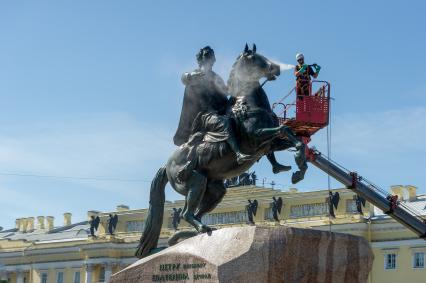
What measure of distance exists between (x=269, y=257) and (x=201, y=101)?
2.81 meters

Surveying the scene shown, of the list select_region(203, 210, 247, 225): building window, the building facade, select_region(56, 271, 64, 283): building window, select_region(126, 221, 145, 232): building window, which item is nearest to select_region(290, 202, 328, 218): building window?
the building facade

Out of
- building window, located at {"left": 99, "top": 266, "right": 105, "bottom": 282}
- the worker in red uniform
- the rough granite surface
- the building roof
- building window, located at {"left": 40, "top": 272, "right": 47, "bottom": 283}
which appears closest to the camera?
the rough granite surface

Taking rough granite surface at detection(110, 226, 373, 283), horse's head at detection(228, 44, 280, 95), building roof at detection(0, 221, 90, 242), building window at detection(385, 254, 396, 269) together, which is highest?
building roof at detection(0, 221, 90, 242)

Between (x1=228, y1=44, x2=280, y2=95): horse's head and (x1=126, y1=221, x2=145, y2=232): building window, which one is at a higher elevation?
(x1=126, y1=221, x2=145, y2=232): building window

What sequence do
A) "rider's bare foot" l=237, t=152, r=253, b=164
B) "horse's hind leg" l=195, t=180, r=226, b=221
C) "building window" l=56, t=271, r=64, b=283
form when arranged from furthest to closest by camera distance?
1. "building window" l=56, t=271, r=64, b=283
2. "horse's hind leg" l=195, t=180, r=226, b=221
3. "rider's bare foot" l=237, t=152, r=253, b=164

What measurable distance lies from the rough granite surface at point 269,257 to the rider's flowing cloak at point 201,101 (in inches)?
70.3

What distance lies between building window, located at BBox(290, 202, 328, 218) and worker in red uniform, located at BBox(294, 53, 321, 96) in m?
30.5

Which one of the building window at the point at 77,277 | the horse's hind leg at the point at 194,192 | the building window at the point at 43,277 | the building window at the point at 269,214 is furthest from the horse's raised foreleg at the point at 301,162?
the building window at the point at 43,277

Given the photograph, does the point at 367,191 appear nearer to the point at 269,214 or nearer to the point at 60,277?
the point at 269,214

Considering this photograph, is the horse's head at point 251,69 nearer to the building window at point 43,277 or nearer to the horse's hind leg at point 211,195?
the horse's hind leg at point 211,195

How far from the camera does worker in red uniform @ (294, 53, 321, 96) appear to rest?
883 inches

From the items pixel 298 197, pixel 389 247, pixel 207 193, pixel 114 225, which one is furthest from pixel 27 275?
pixel 207 193

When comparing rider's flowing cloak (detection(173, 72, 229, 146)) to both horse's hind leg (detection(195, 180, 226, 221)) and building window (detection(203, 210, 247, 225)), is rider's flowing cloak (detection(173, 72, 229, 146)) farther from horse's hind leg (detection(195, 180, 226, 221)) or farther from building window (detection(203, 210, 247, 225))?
building window (detection(203, 210, 247, 225))

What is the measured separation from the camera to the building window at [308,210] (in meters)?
52.8
